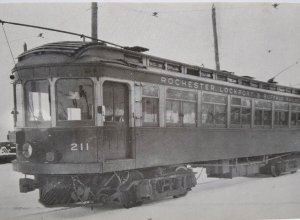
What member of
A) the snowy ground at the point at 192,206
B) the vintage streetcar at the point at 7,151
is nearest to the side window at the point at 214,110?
the snowy ground at the point at 192,206

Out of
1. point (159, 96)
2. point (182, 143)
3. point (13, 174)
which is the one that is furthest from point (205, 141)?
point (13, 174)

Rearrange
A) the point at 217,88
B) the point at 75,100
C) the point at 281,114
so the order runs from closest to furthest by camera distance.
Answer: the point at 75,100 < the point at 217,88 < the point at 281,114

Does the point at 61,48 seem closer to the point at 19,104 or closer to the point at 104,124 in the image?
the point at 19,104

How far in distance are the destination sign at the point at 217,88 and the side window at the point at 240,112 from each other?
0.18m

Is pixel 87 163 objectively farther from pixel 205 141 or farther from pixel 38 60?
pixel 205 141

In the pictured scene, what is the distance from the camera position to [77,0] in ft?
24.3

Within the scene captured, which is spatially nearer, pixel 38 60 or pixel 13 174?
pixel 38 60

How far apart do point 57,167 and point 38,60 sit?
73.9 inches

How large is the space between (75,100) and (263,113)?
6681mm

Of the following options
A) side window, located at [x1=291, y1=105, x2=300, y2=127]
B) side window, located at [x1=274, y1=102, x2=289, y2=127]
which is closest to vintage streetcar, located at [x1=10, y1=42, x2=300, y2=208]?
side window, located at [x1=274, y1=102, x2=289, y2=127]

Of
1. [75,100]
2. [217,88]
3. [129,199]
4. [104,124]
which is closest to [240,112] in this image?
[217,88]

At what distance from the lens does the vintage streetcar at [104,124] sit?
696 centimetres

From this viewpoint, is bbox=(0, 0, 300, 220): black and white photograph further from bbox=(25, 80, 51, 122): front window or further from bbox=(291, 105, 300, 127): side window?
bbox=(291, 105, 300, 127): side window

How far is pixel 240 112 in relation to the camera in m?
10.9
